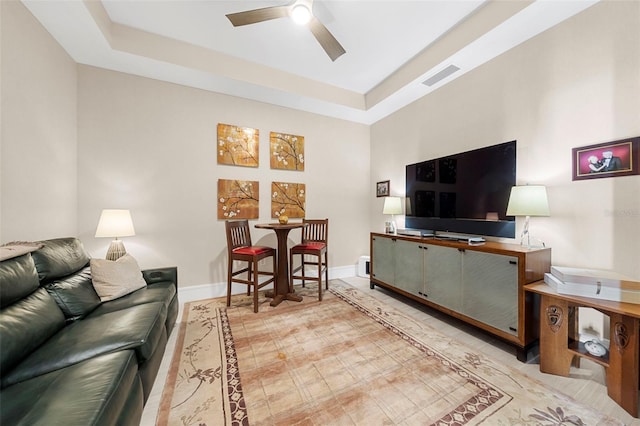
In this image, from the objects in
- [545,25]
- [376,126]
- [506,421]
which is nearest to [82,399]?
[506,421]

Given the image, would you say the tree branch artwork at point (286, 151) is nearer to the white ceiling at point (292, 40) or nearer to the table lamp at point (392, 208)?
the white ceiling at point (292, 40)

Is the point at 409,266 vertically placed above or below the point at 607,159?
below

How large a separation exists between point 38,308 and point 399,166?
3.86 meters

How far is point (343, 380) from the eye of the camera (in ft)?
5.18

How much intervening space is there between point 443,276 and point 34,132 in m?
3.85

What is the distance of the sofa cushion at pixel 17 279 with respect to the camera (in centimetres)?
117

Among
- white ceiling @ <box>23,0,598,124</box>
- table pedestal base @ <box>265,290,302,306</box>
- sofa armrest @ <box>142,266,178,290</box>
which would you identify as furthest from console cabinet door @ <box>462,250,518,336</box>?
sofa armrest @ <box>142,266,178,290</box>

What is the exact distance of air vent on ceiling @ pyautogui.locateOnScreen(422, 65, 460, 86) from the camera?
8.62ft

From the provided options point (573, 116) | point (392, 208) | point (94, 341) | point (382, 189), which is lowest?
point (94, 341)

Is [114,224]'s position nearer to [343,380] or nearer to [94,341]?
[94,341]

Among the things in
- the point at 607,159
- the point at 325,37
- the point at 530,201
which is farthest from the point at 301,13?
the point at 607,159

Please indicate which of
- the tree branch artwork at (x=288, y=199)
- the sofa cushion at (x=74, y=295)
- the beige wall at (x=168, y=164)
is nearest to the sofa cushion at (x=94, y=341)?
the sofa cushion at (x=74, y=295)

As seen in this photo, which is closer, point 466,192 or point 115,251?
point 115,251

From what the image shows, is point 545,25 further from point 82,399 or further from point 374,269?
A: point 82,399
